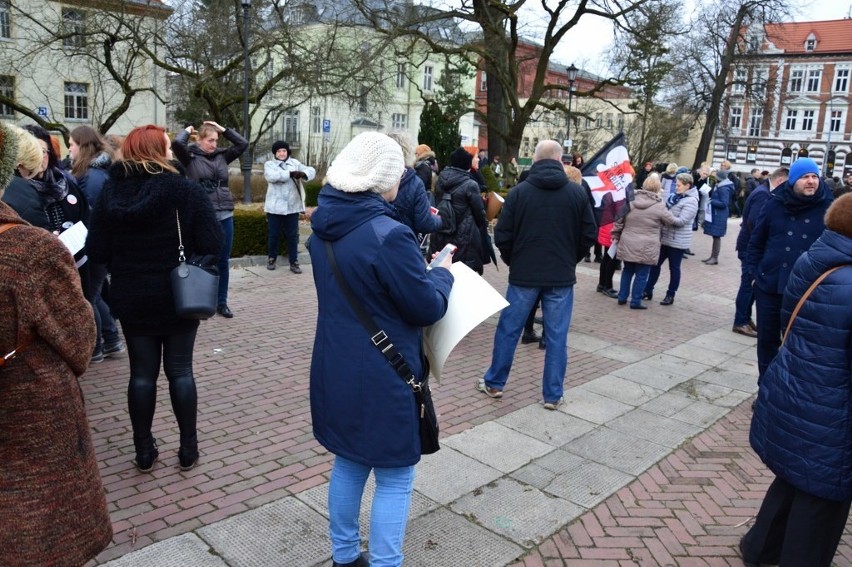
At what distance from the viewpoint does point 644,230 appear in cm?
898

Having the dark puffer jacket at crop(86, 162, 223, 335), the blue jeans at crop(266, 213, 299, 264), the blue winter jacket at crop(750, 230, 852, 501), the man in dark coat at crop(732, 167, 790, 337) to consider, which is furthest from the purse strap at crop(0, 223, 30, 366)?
the blue jeans at crop(266, 213, 299, 264)

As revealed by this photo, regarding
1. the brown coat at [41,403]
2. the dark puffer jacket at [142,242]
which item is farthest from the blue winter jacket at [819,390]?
the dark puffer jacket at [142,242]

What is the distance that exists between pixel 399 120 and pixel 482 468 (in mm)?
52736

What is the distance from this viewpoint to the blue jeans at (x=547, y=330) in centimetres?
511

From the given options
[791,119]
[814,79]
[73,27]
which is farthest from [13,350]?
[791,119]

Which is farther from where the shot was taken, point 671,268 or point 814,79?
point 814,79

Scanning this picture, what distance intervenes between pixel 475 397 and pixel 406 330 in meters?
2.99

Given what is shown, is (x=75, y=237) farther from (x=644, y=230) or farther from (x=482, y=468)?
(x=644, y=230)

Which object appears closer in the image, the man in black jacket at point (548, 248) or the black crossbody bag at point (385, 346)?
the black crossbody bag at point (385, 346)

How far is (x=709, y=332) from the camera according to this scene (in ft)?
27.3

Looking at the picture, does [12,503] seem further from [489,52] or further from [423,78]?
[423,78]

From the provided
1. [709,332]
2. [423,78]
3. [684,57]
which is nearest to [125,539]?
[709,332]

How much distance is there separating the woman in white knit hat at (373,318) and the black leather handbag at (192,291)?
3.49ft

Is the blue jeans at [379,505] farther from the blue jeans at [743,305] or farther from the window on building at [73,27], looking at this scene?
the window on building at [73,27]
